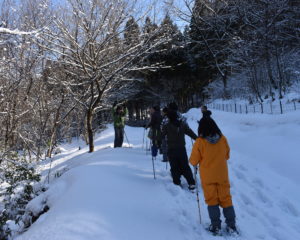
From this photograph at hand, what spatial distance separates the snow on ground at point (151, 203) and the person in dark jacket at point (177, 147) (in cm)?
30

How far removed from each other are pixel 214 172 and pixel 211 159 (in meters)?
0.20

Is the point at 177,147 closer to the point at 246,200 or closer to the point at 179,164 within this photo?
the point at 179,164

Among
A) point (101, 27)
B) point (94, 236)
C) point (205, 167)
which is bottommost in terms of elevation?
point (94, 236)

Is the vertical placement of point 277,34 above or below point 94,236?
above

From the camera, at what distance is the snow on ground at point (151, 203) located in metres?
3.91

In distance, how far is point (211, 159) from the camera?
4.19 m

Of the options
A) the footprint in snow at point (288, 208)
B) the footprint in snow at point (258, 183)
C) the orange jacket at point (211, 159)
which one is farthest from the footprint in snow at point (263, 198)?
the orange jacket at point (211, 159)

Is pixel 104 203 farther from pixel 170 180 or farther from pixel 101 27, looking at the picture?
pixel 101 27

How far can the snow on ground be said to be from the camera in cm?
391

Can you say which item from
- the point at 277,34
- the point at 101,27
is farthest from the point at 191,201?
the point at 277,34

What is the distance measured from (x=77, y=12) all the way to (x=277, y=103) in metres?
17.9

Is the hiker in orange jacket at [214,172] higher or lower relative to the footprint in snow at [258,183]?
higher

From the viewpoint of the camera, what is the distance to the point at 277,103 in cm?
2138

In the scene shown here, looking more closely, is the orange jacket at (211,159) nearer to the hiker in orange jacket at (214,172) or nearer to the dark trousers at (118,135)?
the hiker in orange jacket at (214,172)
